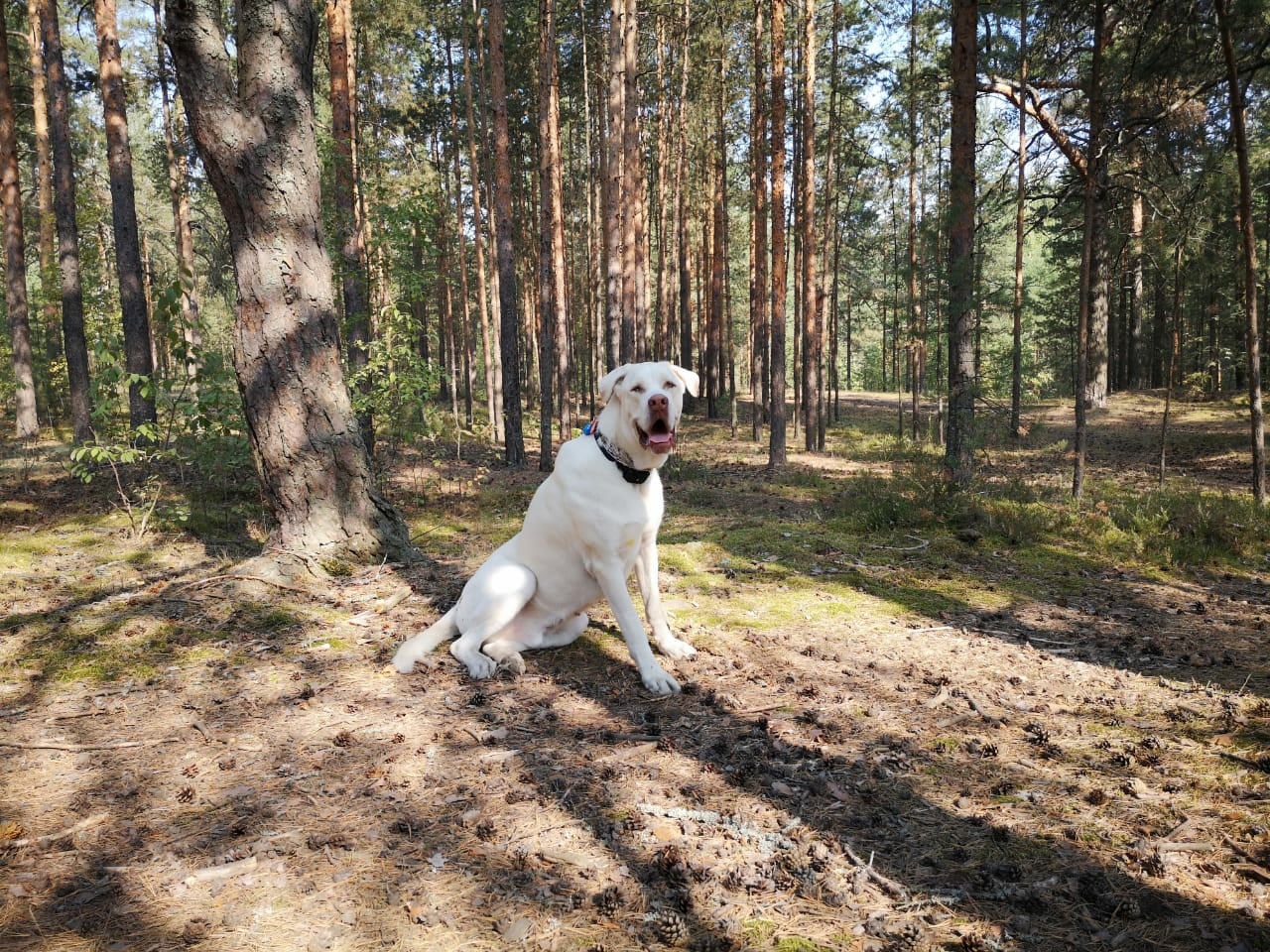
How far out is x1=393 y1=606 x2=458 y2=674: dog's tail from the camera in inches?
173

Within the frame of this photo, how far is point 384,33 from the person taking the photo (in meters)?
20.8

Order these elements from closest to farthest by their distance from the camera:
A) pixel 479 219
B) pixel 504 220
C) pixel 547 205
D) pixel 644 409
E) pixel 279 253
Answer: pixel 644 409
pixel 279 253
pixel 504 220
pixel 547 205
pixel 479 219

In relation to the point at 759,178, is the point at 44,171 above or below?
above

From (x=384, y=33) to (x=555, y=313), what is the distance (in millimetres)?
11406

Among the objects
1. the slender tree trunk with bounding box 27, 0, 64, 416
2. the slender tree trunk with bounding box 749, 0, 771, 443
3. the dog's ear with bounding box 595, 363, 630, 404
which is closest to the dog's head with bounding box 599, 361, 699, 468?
the dog's ear with bounding box 595, 363, 630, 404

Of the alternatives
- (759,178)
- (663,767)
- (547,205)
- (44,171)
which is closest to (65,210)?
(44,171)

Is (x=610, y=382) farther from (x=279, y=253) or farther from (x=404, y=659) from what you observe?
(x=279, y=253)

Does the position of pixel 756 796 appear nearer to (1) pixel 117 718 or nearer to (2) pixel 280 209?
(1) pixel 117 718

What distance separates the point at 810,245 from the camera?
55.3 ft

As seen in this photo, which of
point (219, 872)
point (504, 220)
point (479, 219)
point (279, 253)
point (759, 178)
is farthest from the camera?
point (479, 219)

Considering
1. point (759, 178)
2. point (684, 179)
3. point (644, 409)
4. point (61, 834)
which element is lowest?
point (61, 834)

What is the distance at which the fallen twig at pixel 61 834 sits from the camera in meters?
2.61

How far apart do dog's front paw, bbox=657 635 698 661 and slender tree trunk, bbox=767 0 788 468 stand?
10.7 m

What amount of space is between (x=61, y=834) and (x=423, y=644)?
1992mm
